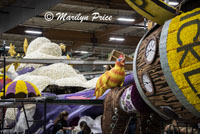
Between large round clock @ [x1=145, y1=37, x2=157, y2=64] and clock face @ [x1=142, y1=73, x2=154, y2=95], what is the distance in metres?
0.05

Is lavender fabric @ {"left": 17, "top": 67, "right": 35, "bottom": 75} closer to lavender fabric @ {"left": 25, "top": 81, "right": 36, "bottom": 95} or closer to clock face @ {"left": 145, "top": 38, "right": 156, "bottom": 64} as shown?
lavender fabric @ {"left": 25, "top": 81, "right": 36, "bottom": 95}

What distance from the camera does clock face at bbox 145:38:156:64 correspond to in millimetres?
1055

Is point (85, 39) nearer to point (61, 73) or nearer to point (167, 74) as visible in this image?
point (61, 73)

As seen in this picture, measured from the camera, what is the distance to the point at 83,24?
9172mm

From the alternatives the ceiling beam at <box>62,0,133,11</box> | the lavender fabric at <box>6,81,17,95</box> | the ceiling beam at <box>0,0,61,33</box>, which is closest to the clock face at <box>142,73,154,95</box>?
the lavender fabric at <box>6,81,17,95</box>

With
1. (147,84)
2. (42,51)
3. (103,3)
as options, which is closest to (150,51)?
(147,84)

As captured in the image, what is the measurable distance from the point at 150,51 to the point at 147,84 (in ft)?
0.38

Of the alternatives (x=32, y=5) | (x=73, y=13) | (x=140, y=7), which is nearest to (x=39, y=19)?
(x=73, y=13)

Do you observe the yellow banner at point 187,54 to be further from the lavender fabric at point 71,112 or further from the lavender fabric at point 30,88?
the lavender fabric at point 30,88

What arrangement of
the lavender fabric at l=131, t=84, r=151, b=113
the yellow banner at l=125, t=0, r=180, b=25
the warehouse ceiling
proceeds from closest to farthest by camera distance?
the yellow banner at l=125, t=0, r=180, b=25 → the lavender fabric at l=131, t=84, r=151, b=113 → the warehouse ceiling

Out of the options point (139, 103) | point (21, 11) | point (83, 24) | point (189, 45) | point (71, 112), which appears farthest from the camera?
point (83, 24)

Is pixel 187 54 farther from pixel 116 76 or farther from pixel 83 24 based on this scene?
pixel 83 24

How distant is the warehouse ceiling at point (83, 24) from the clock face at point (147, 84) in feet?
16.3

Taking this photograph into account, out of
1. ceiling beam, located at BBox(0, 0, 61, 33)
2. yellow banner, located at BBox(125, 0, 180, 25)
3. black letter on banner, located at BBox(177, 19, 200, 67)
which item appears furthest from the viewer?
ceiling beam, located at BBox(0, 0, 61, 33)
